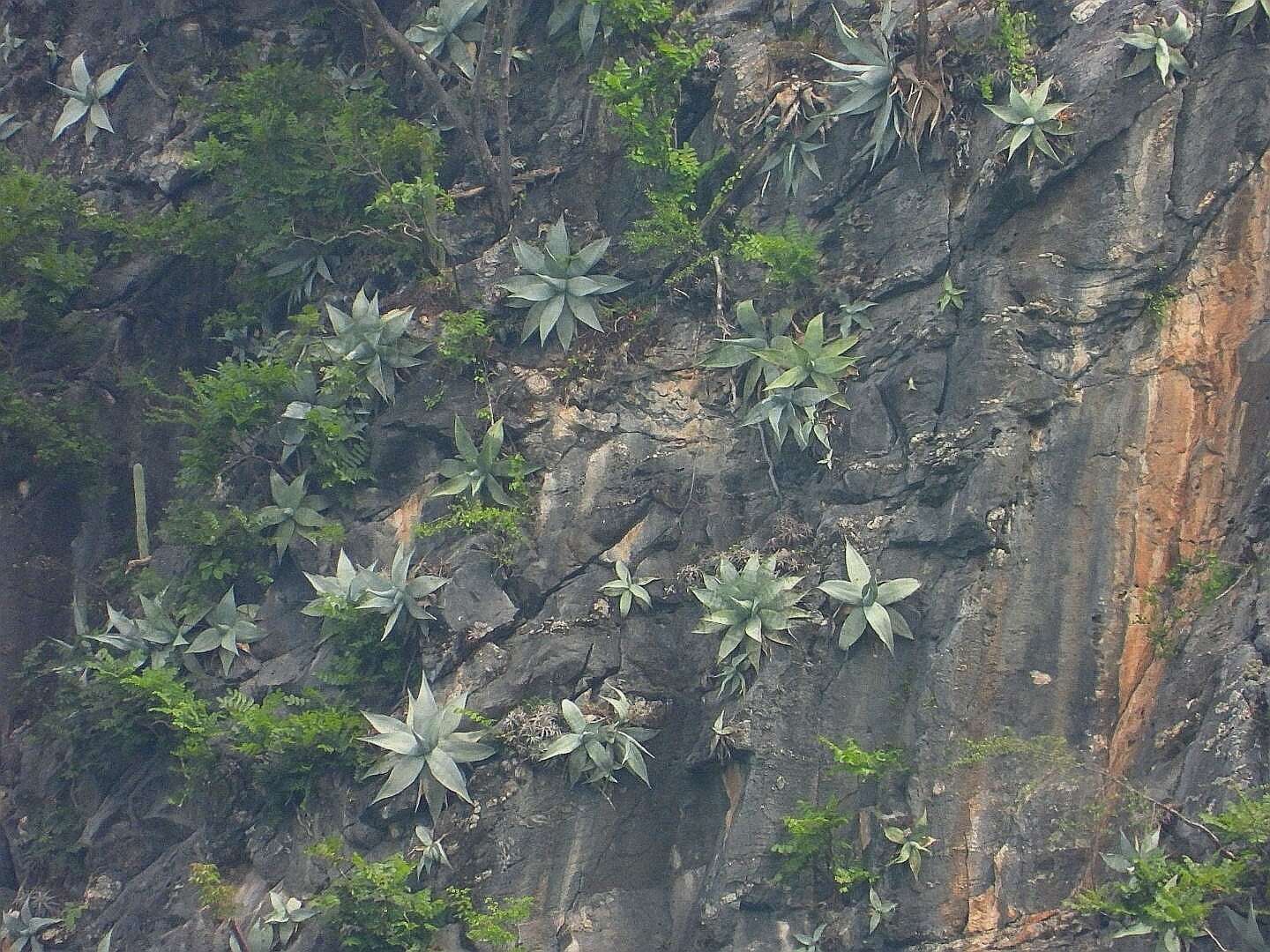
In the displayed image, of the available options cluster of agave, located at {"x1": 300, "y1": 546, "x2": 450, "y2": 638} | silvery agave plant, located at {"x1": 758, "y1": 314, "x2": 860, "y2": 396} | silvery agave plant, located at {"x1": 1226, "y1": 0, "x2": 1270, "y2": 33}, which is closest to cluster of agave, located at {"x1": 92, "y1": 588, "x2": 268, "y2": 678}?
cluster of agave, located at {"x1": 300, "y1": 546, "x2": 450, "y2": 638}

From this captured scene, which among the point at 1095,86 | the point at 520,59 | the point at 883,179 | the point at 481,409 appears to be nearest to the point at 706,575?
the point at 481,409

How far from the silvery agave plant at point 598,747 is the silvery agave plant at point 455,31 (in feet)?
20.1

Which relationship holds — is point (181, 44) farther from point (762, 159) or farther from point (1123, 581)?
point (1123, 581)

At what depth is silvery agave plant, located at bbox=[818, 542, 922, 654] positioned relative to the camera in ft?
31.0

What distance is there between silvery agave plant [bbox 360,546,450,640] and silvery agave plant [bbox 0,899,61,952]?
13.4 feet

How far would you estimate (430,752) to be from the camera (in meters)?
10.1

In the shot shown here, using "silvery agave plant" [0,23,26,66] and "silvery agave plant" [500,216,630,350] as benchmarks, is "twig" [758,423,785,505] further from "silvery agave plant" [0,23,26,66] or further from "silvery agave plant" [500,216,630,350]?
"silvery agave plant" [0,23,26,66]

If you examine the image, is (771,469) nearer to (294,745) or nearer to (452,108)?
(294,745)

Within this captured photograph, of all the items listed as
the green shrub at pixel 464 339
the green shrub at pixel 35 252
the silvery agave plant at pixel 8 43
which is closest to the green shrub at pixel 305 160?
the green shrub at pixel 464 339

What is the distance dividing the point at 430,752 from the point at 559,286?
393 centimetres

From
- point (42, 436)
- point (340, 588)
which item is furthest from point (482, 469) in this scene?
point (42, 436)

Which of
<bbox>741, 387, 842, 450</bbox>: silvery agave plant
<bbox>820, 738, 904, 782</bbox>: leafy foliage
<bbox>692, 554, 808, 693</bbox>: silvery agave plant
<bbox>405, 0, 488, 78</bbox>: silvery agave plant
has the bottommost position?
<bbox>820, 738, 904, 782</bbox>: leafy foliage

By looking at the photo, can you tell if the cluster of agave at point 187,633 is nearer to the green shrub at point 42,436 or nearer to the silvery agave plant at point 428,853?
the green shrub at point 42,436

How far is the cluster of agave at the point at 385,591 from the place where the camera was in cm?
1075
